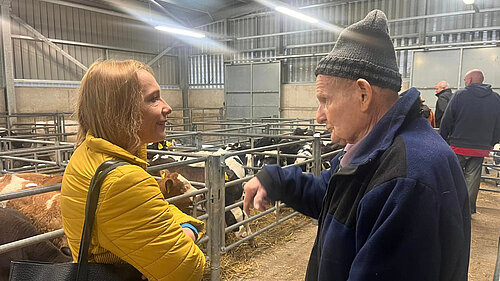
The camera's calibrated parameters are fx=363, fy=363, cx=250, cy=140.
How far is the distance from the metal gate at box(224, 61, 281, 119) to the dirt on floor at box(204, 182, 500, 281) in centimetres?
902

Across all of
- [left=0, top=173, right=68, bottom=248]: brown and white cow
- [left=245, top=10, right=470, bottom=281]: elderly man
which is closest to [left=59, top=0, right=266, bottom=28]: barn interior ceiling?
[left=0, top=173, right=68, bottom=248]: brown and white cow

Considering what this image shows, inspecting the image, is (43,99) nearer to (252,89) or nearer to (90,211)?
(252,89)

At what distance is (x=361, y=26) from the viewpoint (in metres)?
1.09

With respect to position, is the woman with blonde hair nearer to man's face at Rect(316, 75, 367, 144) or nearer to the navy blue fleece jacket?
the navy blue fleece jacket

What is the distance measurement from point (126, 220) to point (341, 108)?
738 mm

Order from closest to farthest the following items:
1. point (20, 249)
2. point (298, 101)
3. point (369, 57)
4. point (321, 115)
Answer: point (369, 57)
point (321, 115)
point (20, 249)
point (298, 101)

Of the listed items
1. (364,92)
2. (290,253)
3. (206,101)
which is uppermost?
(364,92)

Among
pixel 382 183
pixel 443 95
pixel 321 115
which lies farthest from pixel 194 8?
pixel 382 183

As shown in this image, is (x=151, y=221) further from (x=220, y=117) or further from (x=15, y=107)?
(x=220, y=117)

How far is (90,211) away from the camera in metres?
1.09

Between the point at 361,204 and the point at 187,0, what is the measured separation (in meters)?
14.7

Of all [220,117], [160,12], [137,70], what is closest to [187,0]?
[160,12]

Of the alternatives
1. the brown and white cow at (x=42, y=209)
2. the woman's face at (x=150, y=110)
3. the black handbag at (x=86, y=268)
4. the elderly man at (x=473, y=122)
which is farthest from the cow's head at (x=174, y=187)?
the elderly man at (x=473, y=122)

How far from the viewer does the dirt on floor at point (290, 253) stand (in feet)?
12.1
